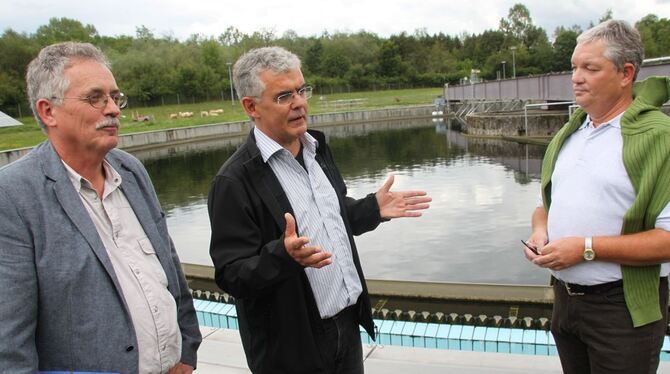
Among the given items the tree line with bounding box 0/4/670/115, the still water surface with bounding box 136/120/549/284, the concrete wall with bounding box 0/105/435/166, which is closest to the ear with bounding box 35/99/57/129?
the still water surface with bounding box 136/120/549/284

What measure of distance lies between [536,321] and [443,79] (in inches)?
2796

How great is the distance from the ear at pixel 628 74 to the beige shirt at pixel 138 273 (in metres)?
1.88

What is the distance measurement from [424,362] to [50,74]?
251 centimetres

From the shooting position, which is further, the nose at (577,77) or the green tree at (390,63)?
the green tree at (390,63)

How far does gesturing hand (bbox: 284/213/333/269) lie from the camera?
1.83 m

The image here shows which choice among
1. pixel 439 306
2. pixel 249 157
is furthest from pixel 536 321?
pixel 249 157

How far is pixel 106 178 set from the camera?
1953 millimetres

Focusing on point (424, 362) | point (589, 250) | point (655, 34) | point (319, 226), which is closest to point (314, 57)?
point (655, 34)

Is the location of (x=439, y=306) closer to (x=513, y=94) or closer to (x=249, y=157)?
(x=249, y=157)

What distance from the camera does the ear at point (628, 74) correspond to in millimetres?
2002

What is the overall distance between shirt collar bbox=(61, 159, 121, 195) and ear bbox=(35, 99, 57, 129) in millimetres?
136

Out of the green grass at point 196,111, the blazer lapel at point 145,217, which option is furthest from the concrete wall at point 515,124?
the green grass at point 196,111

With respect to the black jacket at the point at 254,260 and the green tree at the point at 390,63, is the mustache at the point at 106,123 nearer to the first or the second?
the black jacket at the point at 254,260

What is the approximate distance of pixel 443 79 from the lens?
72562 mm
